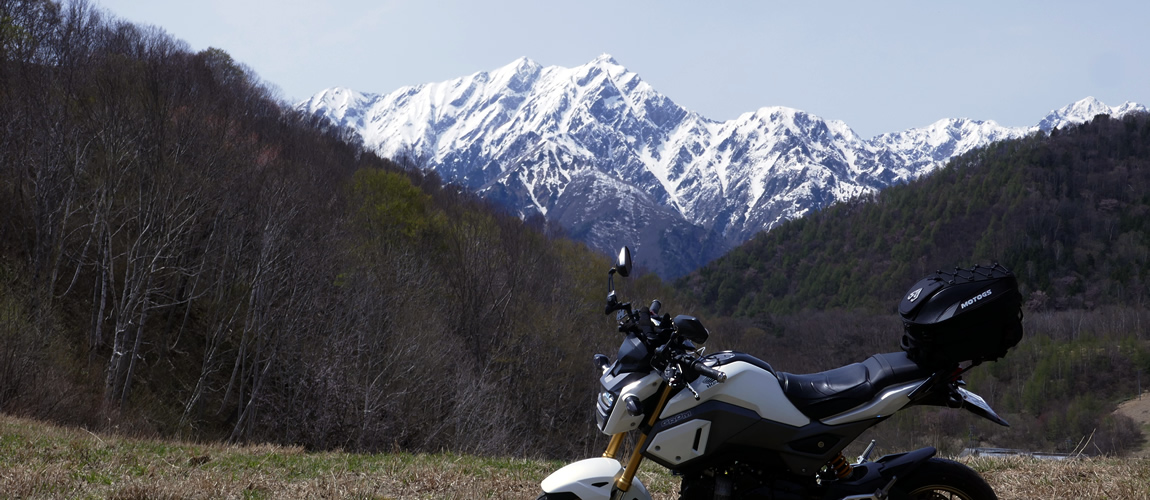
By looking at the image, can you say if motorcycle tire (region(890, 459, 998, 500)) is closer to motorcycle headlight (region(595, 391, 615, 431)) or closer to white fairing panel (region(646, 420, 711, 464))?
white fairing panel (region(646, 420, 711, 464))

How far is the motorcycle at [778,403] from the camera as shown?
4.45 metres

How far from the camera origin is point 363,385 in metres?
30.2

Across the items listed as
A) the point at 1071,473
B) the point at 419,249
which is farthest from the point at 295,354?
the point at 1071,473

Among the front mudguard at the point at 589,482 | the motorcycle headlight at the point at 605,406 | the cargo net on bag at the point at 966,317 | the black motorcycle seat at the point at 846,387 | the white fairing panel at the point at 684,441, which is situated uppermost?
the cargo net on bag at the point at 966,317

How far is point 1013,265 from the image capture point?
14012cm

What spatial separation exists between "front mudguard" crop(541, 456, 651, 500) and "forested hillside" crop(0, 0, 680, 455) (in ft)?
47.2

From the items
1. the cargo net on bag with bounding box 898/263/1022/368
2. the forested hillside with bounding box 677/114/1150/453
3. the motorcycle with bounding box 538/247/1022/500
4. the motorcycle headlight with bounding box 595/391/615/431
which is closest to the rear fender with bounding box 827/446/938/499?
the motorcycle with bounding box 538/247/1022/500

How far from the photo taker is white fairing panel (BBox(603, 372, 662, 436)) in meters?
4.49

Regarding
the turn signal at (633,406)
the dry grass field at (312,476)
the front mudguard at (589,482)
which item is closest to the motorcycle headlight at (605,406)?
the turn signal at (633,406)

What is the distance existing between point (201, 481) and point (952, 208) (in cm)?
16921

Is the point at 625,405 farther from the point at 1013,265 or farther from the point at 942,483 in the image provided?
the point at 1013,265

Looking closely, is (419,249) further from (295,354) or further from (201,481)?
(201,481)

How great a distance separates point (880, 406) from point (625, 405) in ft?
4.72

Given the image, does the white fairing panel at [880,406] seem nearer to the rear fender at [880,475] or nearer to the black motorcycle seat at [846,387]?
the black motorcycle seat at [846,387]
